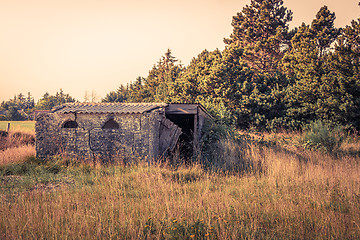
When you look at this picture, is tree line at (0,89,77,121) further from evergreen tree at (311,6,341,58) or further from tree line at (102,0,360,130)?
evergreen tree at (311,6,341,58)

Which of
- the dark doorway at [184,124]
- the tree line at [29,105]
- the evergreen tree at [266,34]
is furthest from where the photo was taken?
the tree line at [29,105]

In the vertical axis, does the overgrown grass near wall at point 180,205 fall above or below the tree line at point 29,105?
below

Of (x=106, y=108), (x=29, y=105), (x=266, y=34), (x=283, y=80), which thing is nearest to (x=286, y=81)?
(x=283, y=80)

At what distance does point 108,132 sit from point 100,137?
37 centimetres

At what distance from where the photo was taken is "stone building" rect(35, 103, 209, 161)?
10164 millimetres

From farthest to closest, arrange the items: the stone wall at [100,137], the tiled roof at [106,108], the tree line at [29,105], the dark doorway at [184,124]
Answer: the tree line at [29,105] < the dark doorway at [184,124] < the tiled roof at [106,108] < the stone wall at [100,137]

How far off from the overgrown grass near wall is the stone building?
1097 millimetres

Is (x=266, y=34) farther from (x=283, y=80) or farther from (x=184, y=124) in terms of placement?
(x=184, y=124)

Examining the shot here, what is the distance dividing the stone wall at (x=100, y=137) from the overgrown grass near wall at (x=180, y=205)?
1018 millimetres

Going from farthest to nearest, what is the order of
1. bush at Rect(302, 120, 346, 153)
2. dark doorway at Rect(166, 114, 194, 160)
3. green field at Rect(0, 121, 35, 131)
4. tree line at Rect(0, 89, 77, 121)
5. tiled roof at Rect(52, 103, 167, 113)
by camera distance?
tree line at Rect(0, 89, 77, 121) → green field at Rect(0, 121, 35, 131) → dark doorway at Rect(166, 114, 194, 160) → bush at Rect(302, 120, 346, 153) → tiled roof at Rect(52, 103, 167, 113)

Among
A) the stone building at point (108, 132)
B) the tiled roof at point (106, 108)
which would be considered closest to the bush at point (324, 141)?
the stone building at point (108, 132)

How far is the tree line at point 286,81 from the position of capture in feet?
58.7

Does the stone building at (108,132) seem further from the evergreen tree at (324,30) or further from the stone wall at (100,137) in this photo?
the evergreen tree at (324,30)

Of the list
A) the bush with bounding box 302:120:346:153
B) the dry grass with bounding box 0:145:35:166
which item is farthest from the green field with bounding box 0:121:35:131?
the bush with bounding box 302:120:346:153
